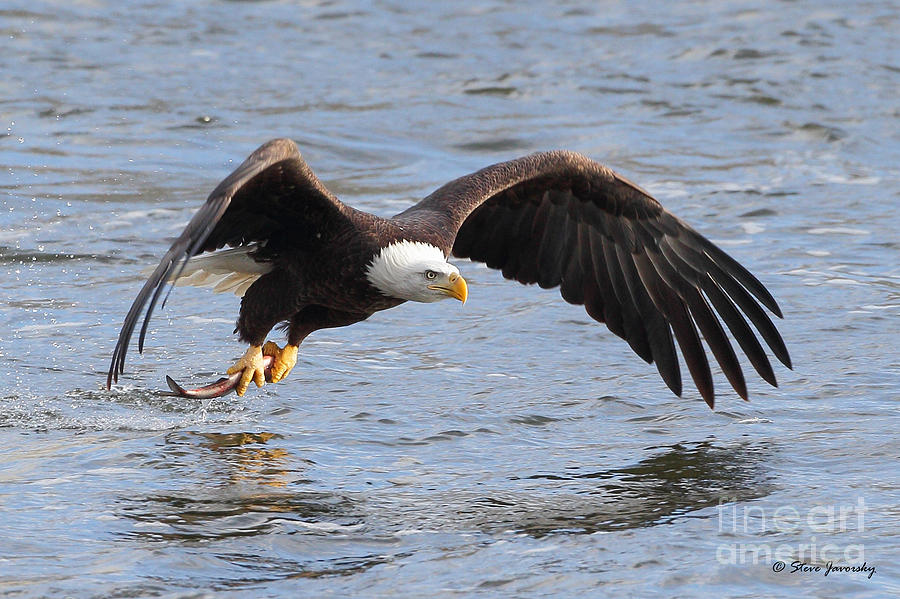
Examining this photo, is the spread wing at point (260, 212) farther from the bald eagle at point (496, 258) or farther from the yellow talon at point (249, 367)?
the yellow talon at point (249, 367)

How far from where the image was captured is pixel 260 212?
5820mm

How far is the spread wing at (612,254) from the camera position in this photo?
6.22 meters

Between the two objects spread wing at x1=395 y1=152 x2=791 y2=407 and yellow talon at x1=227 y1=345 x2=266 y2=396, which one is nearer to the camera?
spread wing at x1=395 y1=152 x2=791 y2=407

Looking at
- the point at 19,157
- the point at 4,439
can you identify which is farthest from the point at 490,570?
the point at 19,157

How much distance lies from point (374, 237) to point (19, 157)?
5700 mm

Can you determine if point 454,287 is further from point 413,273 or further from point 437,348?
point 437,348

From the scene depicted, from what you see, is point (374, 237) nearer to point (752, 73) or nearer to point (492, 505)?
point (492, 505)

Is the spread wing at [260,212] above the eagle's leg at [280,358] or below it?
above

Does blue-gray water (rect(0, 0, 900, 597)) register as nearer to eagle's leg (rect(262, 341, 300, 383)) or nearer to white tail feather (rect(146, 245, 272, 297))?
eagle's leg (rect(262, 341, 300, 383))

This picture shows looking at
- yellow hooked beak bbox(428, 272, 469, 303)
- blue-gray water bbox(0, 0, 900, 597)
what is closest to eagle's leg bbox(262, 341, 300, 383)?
blue-gray water bbox(0, 0, 900, 597)

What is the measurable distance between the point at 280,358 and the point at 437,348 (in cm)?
109

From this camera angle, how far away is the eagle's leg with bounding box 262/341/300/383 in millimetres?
6438

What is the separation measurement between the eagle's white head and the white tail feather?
647mm

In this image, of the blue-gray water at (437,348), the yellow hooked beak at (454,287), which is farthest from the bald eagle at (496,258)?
the blue-gray water at (437,348)
